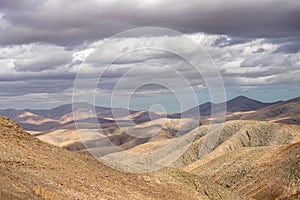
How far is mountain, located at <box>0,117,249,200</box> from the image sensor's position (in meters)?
40.7

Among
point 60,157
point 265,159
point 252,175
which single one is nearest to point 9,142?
point 60,157

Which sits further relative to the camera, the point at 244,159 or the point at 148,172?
the point at 244,159

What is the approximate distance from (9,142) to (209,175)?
97535 mm

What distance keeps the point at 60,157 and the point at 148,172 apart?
13.7 meters

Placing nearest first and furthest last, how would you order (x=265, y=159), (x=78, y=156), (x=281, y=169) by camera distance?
(x=78, y=156), (x=281, y=169), (x=265, y=159)

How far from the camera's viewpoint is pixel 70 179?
47.8 meters

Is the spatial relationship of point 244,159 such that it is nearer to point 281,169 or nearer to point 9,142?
point 281,169

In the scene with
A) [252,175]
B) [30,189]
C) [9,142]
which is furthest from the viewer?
[252,175]

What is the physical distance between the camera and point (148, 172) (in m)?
62.8

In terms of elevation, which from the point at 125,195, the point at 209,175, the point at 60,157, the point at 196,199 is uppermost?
the point at 60,157

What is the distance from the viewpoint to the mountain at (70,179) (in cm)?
4069

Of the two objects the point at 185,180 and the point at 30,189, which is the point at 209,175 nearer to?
the point at 185,180

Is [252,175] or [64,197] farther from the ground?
[64,197]

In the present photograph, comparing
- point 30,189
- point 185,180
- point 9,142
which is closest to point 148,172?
point 185,180
